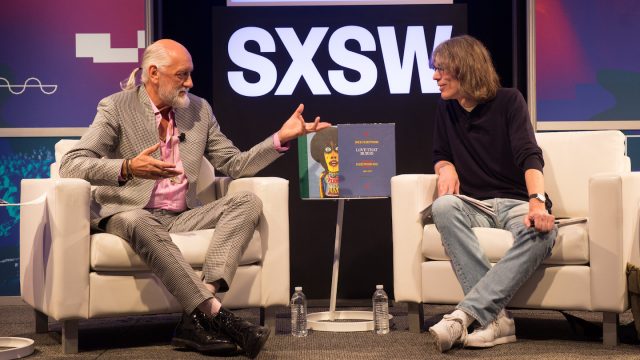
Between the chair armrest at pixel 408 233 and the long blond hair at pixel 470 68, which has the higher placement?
the long blond hair at pixel 470 68

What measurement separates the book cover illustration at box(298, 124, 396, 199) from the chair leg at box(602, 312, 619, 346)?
3.58ft

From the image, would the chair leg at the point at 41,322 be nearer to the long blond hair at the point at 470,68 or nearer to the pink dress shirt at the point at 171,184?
the pink dress shirt at the point at 171,184

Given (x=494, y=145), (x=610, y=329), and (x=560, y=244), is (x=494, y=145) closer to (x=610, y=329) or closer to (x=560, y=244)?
(x=560, y=244)

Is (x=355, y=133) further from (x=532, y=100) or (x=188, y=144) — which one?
(x=532, y=100)

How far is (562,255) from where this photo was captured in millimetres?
3406

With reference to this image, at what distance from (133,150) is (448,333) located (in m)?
1.52

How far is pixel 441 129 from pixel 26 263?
191cm

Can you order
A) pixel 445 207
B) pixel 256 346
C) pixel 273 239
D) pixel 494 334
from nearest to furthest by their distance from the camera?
pixel 256 346 → pixel 494 334 → pixel 445 207 → pixel 273 239

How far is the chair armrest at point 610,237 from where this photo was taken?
334 cm

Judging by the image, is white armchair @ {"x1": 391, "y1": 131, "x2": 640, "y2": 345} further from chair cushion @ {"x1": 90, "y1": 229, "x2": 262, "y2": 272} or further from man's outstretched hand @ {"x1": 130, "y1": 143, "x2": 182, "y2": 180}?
man's outstretched hand @ {"x1": 130, "y1": 143, "x2": 182, "y2": 180}

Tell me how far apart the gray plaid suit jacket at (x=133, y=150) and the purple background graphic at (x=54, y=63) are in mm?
1420

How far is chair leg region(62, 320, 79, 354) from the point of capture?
3359 mm

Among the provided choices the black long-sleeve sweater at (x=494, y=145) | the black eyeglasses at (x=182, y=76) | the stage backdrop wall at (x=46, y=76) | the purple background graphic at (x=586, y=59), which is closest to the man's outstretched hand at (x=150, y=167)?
the black eyeglasses at (x=182, y=76)

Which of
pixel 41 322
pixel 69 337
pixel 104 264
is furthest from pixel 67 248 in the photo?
pixel 41 322
